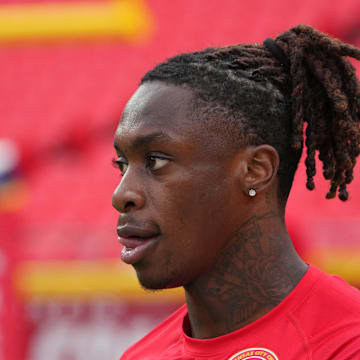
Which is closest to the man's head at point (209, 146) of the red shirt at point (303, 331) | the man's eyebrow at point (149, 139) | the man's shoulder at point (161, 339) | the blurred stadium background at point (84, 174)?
the man's eyebrow at point (149, 139)

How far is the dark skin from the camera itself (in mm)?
1947

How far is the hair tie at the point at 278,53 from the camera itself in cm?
A: 215

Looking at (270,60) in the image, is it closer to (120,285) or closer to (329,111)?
(329,111)

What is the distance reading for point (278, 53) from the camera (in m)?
2.17

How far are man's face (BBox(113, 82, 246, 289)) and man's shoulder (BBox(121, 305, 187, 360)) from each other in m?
0.32

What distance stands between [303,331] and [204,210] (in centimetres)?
37

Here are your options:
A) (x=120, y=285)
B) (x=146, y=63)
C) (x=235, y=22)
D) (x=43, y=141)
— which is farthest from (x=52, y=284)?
(x=235, y=22)

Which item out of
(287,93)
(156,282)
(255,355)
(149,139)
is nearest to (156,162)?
(149,139)

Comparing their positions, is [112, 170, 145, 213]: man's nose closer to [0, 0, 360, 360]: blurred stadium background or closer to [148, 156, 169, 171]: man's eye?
[148, 156, 169, 171]: man's eye

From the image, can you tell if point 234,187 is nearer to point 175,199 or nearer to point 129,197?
point 175,199

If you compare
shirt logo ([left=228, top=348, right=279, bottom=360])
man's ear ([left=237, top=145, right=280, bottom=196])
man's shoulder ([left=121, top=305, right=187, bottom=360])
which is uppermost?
man's ear ([left=237, top=145, right=280, bottom=196])

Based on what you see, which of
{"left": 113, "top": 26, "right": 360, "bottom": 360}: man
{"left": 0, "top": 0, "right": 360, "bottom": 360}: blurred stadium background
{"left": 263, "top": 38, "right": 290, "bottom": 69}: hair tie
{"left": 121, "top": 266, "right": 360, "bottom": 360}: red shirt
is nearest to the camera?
{"left": 121, "top": 266, "right": 360, "bottom": 360}: red shirt

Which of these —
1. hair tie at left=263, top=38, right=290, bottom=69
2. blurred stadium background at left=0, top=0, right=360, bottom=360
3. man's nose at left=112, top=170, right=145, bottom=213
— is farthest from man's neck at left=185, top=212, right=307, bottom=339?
blurred stadium background at left=0, top=0, right=360, bottom=360

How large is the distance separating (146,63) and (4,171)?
140 inches
